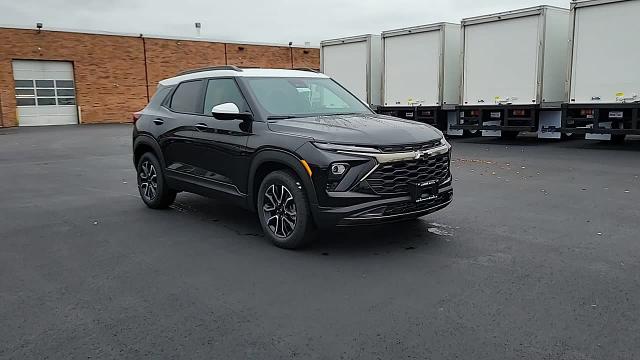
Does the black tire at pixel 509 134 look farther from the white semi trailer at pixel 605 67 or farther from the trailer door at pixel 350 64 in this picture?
the trailer door at pixel 350 64

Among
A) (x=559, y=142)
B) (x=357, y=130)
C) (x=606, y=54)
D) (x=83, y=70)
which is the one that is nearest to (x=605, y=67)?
(x=606, y=54)

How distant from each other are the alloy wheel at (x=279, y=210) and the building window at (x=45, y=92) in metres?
32.8

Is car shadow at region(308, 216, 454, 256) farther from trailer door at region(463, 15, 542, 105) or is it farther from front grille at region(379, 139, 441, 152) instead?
trailer door at region(463, 15, 542, 105)

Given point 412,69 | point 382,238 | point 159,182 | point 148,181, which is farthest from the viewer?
point 412,69

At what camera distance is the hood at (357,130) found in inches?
205

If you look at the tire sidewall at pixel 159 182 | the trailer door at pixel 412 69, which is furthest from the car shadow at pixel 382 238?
the trailer door at pixel 412 69

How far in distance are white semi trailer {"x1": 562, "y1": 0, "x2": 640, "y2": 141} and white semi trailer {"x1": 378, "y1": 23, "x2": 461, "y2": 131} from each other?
4395 mm

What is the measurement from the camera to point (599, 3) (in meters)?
14.3

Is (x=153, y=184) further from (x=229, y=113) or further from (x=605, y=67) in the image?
(x=605, y=67)

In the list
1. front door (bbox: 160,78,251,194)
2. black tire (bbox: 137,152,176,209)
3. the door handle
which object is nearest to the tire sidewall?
black tire (bbox: 137,152,176,209)

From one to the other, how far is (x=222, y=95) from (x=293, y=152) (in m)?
1.65

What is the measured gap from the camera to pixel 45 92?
1350 inches

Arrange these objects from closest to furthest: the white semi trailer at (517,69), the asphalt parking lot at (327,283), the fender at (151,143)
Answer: the asphalt parking lot at (327,283) → the fender at (151,143) → the white semi trailer at (517,69)

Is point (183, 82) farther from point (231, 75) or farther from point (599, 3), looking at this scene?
point (599, 3)
